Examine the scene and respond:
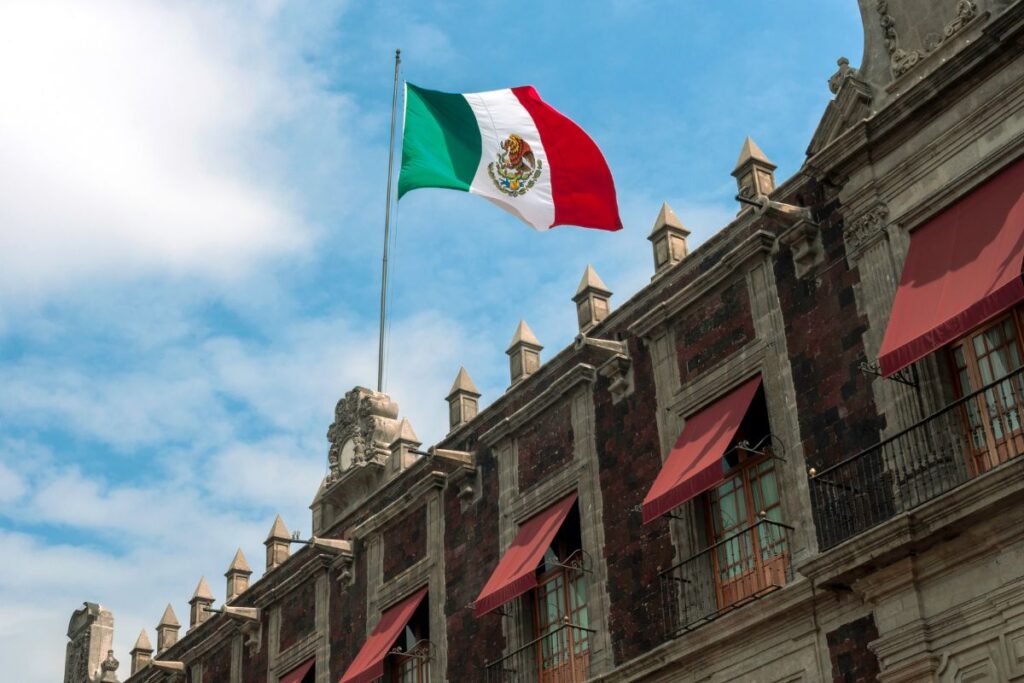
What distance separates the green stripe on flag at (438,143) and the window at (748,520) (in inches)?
261

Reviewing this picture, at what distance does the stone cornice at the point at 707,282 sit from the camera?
20.0 m

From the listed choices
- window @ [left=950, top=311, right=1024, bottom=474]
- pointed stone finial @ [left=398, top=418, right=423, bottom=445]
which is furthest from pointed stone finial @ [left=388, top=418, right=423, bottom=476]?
window @ [left=950, top=311, right=1024, bottom=474]

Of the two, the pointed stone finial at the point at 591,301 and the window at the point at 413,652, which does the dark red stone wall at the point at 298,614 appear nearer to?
the window at the point at 413,652

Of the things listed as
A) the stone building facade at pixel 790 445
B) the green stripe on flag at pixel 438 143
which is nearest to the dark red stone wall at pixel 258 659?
the stone building facade at pixel 790 445

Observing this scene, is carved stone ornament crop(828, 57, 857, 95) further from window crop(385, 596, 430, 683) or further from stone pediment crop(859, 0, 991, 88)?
window crop(385, 596, 430, 683)

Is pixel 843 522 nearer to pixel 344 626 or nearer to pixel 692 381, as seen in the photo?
pixel 692 381

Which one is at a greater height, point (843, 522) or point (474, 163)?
point (474, 163)

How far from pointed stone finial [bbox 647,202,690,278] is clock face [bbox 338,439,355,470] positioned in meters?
8.88

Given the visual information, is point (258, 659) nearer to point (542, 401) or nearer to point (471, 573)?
point (471, 573)

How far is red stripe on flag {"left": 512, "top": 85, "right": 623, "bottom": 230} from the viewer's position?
2334 centimetres

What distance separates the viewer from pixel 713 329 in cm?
2070

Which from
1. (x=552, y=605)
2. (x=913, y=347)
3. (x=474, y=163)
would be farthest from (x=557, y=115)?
(x=913, y=347)

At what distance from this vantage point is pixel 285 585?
96.0 ft

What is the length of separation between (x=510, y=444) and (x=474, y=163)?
435 centimetres
